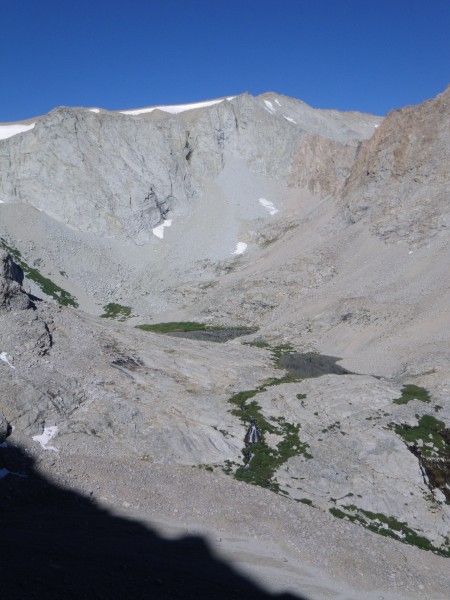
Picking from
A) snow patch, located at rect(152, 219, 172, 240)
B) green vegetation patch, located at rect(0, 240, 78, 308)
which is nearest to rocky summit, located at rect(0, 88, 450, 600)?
green vegetation patch, located at rect(0, 240, 78, 308)

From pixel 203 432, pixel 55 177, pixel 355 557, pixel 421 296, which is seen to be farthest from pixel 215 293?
pixel 355 557

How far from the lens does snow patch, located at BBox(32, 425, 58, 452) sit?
30961 mm

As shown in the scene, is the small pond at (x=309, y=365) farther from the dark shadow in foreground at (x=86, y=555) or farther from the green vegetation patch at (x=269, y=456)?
the dark shadow in foreground at (x=86, y=555)

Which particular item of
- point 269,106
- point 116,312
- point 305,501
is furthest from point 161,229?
point 305,501

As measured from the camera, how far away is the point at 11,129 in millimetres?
141250

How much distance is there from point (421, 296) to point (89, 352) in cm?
4585

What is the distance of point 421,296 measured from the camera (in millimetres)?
69562

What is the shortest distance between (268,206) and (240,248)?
1817 centimetres

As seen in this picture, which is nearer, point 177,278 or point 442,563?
point 442,563

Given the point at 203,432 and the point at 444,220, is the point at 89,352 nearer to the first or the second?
the point at 203,432

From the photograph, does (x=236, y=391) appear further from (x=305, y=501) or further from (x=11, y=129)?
(x=11, y=129)

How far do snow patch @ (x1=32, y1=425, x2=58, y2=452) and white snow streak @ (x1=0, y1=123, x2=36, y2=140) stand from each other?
123 m

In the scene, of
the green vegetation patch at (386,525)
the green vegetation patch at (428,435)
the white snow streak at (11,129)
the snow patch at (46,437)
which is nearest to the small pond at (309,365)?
the green vegetation patch at (428,435)

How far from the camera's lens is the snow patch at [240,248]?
11231 cm
